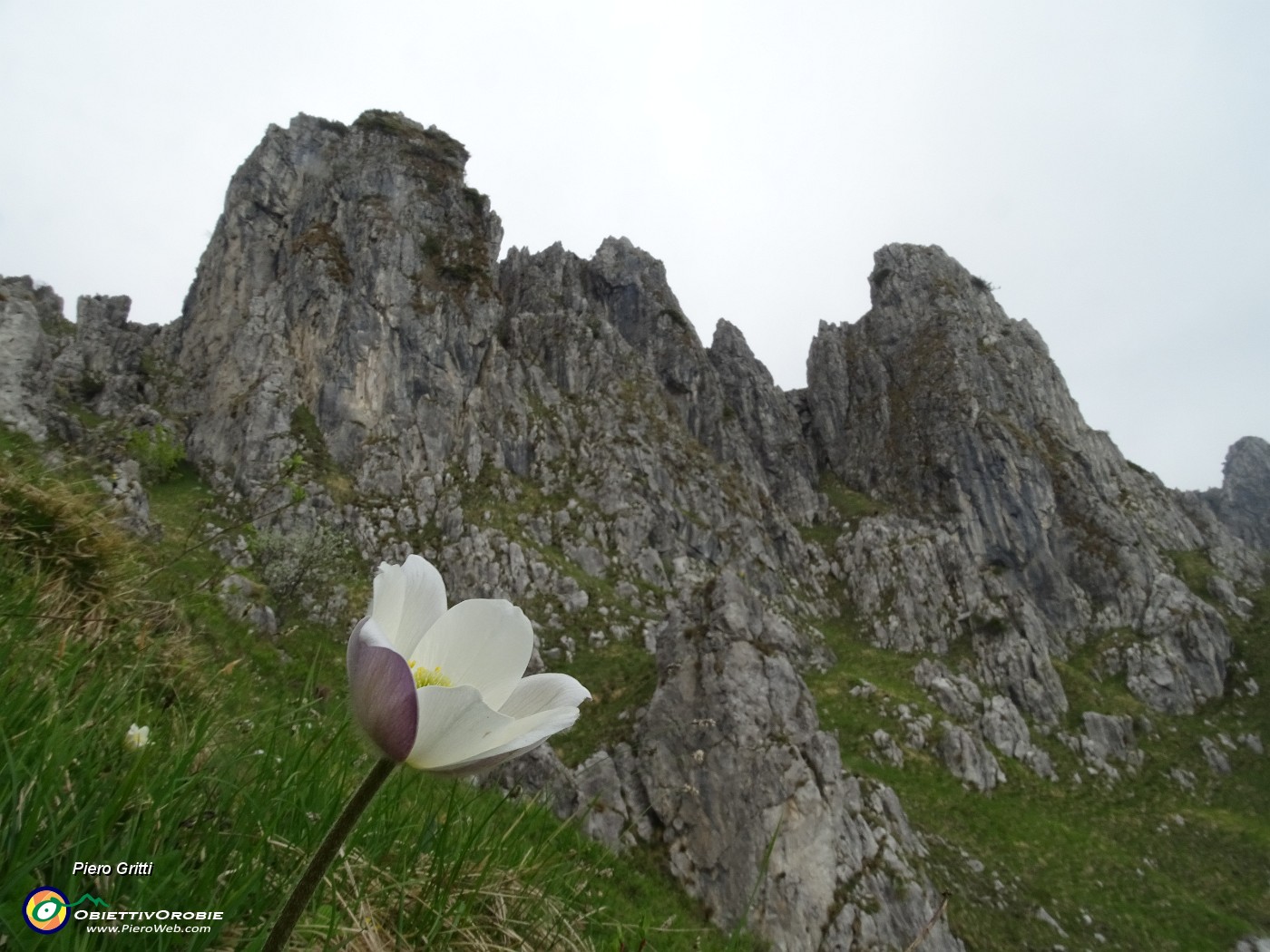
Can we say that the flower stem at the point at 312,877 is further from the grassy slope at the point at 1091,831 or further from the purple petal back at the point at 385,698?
the grassy slope at the point at 1091,831

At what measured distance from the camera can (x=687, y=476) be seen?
6838cm

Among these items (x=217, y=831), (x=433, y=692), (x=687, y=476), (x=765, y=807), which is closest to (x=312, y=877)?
(x=433, y=692)

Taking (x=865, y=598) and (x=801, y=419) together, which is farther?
(x=801, y=419)

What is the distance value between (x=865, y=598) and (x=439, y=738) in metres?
70.6

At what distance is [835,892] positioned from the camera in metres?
17.5

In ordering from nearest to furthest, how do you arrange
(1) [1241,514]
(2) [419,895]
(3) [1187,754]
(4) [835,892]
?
(2) [419,895]
(4) [835,892]
(3) [1187,754]
(1) [1241,514]

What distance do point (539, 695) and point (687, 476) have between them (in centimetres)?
6719

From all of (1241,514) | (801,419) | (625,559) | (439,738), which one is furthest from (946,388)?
(1241,514)

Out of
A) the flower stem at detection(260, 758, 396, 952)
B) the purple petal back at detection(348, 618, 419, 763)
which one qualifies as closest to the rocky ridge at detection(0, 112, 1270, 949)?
the purple petal back at detection(348, 618, 419, 763)

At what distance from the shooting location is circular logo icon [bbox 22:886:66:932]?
46.7 inches

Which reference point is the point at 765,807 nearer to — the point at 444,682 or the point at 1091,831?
the point at 444,682

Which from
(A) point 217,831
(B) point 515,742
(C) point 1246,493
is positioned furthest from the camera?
(C) point 1246,493

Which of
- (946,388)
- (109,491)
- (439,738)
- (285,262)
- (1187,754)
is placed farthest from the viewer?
(946,388)

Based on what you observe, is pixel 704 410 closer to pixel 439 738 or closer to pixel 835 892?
pixel 835 892
